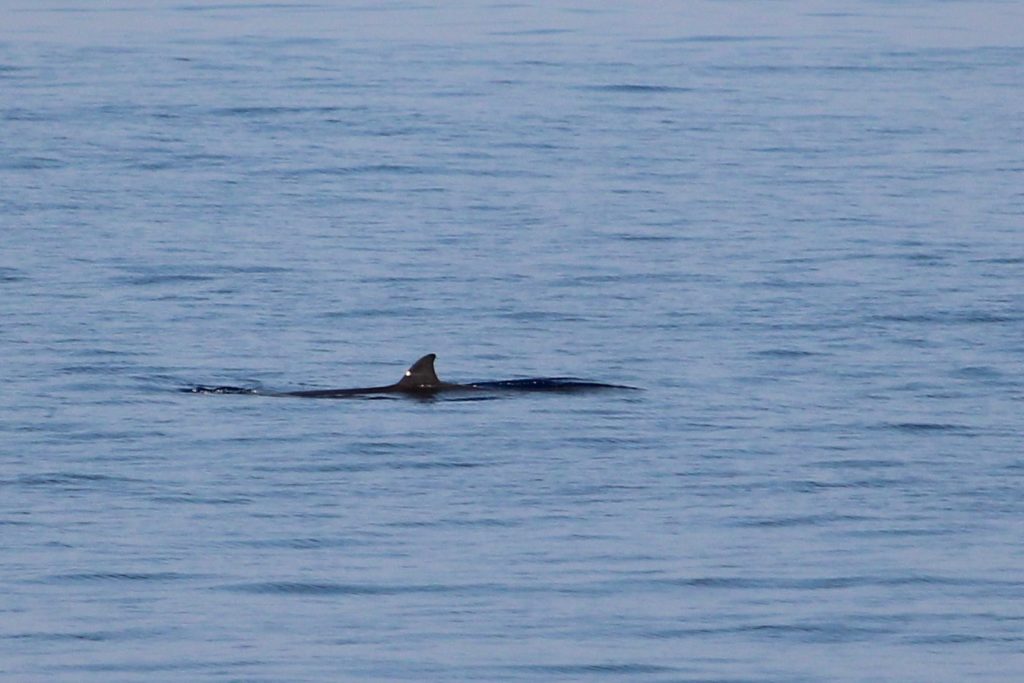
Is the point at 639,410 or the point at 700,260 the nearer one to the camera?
the point at 639,410

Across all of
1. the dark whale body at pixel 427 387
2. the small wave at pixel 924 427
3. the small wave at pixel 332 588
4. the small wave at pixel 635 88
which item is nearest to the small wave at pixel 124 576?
the small wave at pixel 332 588

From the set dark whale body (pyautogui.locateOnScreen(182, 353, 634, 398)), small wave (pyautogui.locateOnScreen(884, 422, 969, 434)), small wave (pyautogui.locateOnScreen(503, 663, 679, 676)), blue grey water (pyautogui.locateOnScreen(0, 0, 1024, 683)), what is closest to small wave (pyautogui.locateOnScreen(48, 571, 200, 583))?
blue grey water (pyautogui.locateOnScreen(0, 0, 1024, 683))

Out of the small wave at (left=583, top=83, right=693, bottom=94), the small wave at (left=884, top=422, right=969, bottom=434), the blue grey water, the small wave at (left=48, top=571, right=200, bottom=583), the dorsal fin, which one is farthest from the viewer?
the small wave at (left=583, top=83, right=693, bottom=94)

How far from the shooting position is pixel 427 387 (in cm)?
1480

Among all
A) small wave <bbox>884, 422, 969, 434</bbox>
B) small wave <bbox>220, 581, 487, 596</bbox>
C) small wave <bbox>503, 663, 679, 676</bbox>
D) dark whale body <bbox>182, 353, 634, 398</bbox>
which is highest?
dark whale body <bbox>182, 353, 634, 398</bbox>

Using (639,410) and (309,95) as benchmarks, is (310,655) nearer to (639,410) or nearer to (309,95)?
(639,410)

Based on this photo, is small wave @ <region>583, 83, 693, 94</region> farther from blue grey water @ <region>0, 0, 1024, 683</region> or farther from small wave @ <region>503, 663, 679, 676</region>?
small wave @ <region>503, 663, 679, 676</region>

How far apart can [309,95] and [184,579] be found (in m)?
23.7

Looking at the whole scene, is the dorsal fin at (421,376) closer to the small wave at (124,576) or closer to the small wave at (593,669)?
the small wave at (124,576)

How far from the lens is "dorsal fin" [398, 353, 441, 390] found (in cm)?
1472

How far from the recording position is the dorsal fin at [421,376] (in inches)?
579

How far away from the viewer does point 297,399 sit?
14758 millimetres

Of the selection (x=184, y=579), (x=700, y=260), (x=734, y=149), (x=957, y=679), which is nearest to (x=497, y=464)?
(x=184, y=579)

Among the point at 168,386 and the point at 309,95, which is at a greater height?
the point at 309,95
